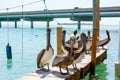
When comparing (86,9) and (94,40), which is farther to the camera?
(86,9)

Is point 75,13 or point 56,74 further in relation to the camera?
point 75,13

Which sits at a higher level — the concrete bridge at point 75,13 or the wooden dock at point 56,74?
the concrete bridge at point 75,13

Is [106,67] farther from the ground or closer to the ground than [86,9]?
closer to the ground

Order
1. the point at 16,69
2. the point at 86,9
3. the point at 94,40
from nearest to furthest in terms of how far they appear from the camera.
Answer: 1. the point at 94,40
2. the point at 16,69
3. the point at 86,9

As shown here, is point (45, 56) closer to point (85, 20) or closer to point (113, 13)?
point (113, 13)

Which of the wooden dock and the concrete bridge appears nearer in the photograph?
the wooden dock

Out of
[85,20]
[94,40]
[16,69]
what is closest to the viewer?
[94,40]

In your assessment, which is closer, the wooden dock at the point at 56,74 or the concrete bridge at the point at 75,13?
the wooden dock at the point at 56,74

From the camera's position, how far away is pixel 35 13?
101 metres

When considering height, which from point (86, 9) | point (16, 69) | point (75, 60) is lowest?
point (16, 69)

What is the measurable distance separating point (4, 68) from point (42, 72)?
6.96 m

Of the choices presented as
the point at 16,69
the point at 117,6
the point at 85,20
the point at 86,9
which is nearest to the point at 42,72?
the point at 16,69

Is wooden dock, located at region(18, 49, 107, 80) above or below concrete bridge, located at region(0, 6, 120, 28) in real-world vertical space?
below

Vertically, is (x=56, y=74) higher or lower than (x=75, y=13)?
lower
